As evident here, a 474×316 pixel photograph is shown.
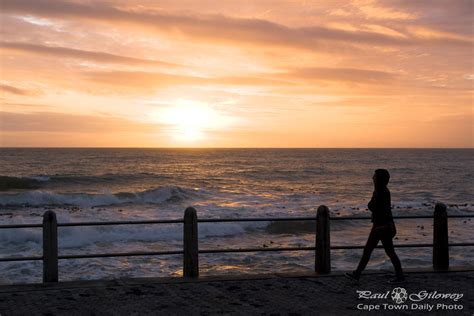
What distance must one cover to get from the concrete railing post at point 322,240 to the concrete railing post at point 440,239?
2.15 m

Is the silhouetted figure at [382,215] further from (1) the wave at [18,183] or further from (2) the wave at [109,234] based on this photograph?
(1) the wave at [18,183]

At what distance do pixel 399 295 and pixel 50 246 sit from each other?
580cm

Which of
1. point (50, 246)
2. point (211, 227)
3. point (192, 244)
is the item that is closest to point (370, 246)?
point (192, 244)

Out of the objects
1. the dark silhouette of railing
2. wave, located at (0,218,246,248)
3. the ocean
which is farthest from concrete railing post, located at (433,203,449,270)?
wave, located at (0,218,246,248)

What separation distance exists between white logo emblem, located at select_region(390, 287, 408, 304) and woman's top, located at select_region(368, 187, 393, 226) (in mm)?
1098

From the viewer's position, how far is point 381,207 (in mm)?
8953

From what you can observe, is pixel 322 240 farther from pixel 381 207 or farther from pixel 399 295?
pixel 399 295

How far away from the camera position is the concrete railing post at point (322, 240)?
31.7 ft

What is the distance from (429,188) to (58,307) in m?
54.4

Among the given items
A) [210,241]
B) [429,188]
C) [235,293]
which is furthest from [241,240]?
[429,188]

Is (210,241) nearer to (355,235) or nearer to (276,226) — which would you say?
(276,226)

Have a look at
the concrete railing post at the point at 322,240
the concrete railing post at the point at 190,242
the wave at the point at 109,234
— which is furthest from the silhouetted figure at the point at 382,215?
the wave at the point at 109,234

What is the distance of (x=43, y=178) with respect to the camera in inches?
2517

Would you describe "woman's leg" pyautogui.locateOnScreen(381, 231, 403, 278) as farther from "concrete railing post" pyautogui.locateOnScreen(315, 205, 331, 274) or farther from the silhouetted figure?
"concrete railing post" pyautogui.locateOnScreen(315, 205, 331, 274)
